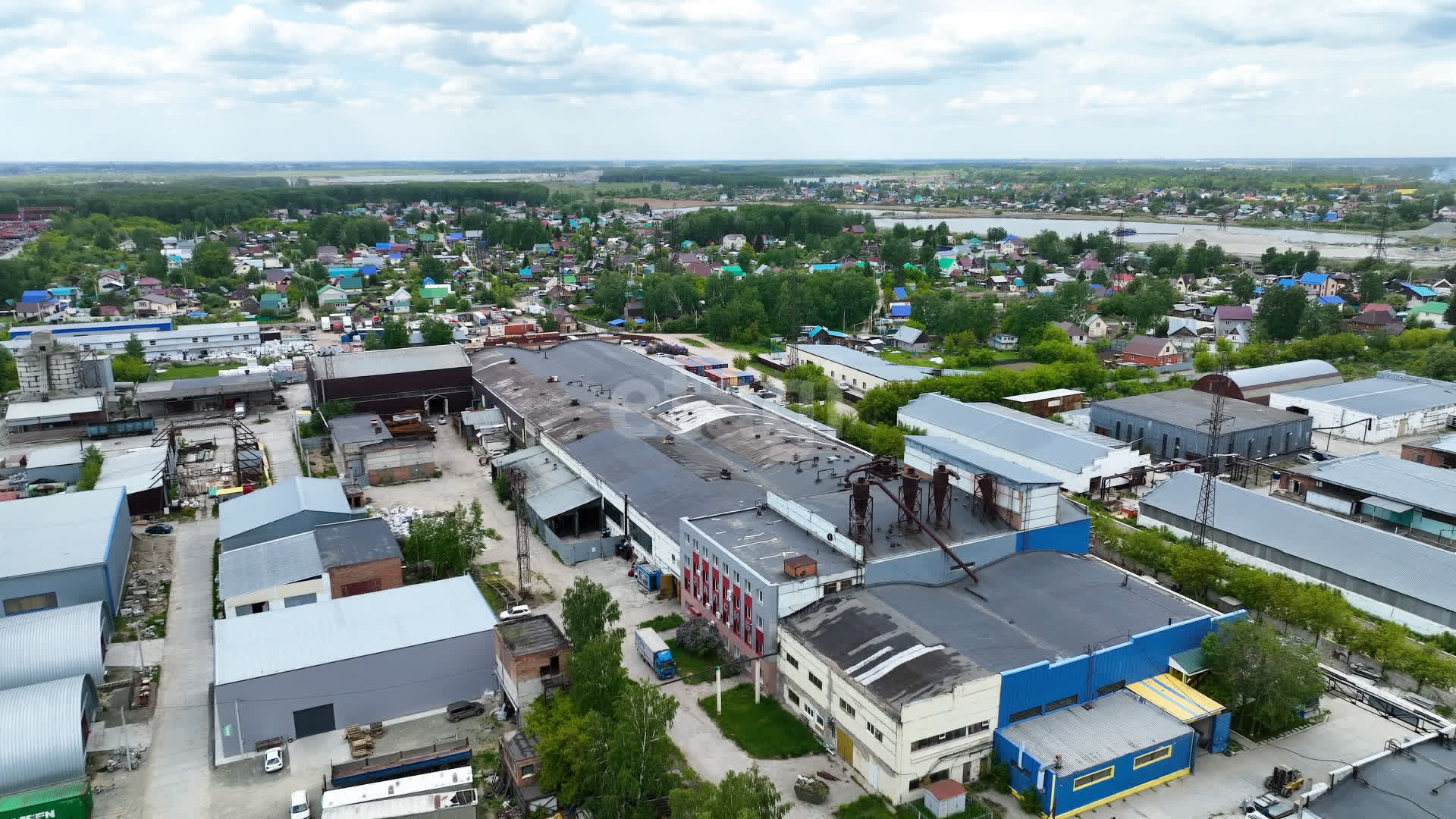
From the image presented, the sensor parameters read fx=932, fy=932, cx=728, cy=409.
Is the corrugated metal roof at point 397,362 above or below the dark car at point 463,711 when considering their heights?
above

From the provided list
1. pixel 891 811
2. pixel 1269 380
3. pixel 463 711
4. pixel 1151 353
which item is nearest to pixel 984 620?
pixel 891 811

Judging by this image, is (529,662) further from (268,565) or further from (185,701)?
(268,565)

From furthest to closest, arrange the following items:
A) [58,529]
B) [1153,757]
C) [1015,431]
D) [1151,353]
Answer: [1151,353]
[1015,431]
[58,529]
[1153,757]

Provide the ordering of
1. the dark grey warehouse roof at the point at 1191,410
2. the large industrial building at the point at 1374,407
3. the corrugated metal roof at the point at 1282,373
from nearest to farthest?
the dark grey warehouse roof at the point at 1191,410
the large industrial building at the point at 1374,407
the corrugated metal roof at the point at 1282,373

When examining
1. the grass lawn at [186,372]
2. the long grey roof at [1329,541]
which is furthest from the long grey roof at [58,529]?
the long grey roof at [1329,541]

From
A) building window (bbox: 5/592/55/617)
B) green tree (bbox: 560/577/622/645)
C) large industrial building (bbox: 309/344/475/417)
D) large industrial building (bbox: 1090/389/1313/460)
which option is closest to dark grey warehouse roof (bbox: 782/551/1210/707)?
green tree (bbox: 560/577/622/645)

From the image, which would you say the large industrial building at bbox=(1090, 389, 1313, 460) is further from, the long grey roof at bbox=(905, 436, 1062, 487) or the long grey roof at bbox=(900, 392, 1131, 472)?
the long grey roof at bbox=(905, 436, 1062, 487)

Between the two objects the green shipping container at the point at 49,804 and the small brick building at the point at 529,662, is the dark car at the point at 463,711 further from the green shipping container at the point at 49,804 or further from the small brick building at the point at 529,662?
the green shipping container at the point at 49,804
